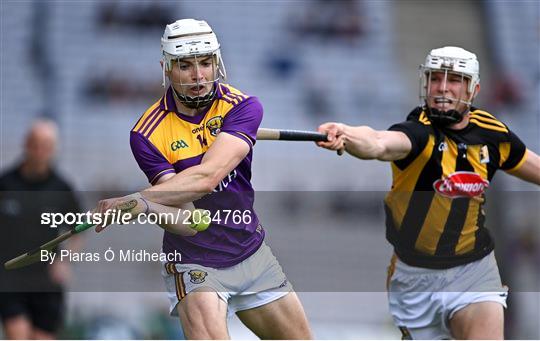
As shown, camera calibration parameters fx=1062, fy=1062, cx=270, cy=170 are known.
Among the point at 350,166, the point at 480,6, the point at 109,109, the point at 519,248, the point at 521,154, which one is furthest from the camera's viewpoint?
the point at 480,6

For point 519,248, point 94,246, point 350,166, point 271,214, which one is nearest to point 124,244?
point 94,246

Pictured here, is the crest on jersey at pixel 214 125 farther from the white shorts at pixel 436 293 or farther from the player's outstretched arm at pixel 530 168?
the player's outstretched arm at pixel 530 168

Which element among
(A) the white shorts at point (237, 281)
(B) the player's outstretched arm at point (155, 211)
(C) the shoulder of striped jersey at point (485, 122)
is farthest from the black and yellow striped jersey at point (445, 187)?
(B) the player's outstretched arm at point (155, 211)

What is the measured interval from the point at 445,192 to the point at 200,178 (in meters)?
1.25

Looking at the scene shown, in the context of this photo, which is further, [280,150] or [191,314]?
[280,150]

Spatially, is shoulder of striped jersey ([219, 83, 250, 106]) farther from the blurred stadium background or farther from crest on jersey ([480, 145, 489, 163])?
the blurred stadium background

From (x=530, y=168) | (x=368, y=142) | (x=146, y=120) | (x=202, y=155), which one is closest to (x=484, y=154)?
(x=530, y=168)

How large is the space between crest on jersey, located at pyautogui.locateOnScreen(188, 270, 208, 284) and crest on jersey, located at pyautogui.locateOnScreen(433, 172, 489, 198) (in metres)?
1.19

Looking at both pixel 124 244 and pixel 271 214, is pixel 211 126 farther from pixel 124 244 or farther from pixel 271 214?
pixel 271 214

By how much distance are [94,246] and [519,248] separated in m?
4.29

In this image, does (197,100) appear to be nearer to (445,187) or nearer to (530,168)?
(445,187)

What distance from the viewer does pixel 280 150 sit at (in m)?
11.1

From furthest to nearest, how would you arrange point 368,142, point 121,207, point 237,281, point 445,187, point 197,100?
point 445,187
point 368,142
point 237,281
point 197,100
point 121,207

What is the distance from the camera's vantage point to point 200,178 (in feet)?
14.2
